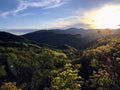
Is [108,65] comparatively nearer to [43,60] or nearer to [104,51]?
[104,51]

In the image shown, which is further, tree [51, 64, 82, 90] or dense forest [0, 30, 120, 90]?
tree [51, 64, 82, 90]

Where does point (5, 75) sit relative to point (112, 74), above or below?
below

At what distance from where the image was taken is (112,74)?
62.0 metres

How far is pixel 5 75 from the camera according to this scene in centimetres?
17875

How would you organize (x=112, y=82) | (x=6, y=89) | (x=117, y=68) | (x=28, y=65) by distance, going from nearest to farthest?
(x=112, y=82), (x=117, y=68), (x=6, y=89), (x=28, y=65)

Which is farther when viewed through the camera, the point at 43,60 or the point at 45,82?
the point at 43,60

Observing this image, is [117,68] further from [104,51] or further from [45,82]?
[45,82]

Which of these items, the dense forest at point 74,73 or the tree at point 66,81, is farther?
the tree at point 66,81

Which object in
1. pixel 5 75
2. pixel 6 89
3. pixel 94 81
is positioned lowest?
pixel 5 75

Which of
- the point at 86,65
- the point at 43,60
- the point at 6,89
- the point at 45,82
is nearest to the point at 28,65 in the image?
the point at 43,60

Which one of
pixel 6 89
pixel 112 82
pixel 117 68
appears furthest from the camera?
pixel 6 89

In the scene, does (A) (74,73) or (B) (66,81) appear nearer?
(B) (66,81)

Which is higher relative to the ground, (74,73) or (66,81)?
(66,81)

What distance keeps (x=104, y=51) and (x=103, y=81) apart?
23.8 meters
